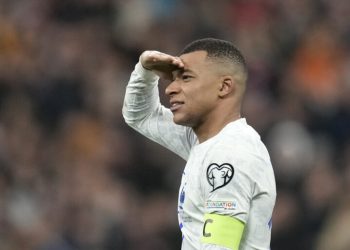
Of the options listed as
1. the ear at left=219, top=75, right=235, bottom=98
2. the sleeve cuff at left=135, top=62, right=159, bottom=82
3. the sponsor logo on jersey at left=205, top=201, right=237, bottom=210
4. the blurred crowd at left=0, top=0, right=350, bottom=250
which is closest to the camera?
the sponsor logo on jersey at left=205, top=201, right=237, bottom=210

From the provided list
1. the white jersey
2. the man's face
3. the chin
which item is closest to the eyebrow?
the man's face

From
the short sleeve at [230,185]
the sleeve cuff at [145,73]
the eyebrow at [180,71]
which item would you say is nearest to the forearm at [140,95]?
the sleeve cuff at [145,73]

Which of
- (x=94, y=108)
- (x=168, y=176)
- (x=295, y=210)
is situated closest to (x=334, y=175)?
(x=295, y=210)

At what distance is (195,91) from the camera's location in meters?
5.33

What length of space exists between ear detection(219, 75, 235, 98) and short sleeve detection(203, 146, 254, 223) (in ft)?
1.21

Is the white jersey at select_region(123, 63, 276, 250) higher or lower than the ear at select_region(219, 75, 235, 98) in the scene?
lower

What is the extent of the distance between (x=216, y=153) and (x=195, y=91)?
377mm

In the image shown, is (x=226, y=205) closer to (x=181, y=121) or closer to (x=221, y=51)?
(x=181, y=121)

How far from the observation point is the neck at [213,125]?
535 cm

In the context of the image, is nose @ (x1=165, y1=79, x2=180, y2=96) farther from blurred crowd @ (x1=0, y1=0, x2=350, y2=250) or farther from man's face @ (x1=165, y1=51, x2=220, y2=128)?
blurred crowd @ (x1=0, y1=0, x2=350, y2=250)

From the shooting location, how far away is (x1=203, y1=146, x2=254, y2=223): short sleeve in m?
4.94

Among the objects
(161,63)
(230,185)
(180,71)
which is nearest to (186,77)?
(180,71)

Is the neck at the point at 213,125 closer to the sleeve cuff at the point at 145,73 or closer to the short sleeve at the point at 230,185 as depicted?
the short sleeve at the point at 230,185

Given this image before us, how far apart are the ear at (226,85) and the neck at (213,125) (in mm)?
106
